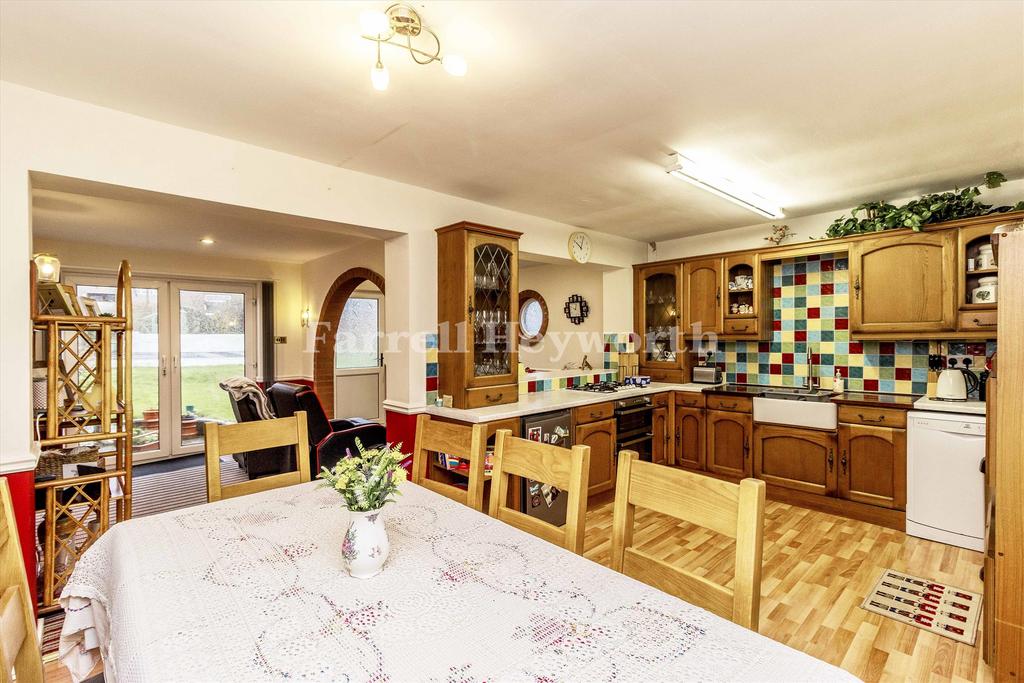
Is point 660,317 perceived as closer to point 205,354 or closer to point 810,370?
point 810,370

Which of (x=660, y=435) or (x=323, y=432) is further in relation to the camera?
(x=660, y=435)

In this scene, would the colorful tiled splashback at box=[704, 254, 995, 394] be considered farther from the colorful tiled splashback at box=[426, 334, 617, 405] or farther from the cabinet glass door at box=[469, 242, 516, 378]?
the cabinet glass door at box=[469, 242, 516, 378]

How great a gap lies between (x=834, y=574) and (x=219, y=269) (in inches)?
252

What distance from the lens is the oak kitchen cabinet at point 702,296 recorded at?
448 centimetres

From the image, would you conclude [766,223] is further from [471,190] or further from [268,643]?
[268,643]

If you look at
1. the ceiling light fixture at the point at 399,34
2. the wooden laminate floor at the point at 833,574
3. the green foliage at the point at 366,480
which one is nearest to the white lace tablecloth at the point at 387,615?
the green foliage at the point at 366,480

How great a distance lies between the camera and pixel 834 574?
2707 mm

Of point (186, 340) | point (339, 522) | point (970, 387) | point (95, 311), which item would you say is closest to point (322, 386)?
point (186, 340)

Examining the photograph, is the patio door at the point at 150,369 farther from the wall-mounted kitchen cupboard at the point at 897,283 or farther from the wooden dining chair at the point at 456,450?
the wall-mounted kitchen cupboard at the point at 897,283

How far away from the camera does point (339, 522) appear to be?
1556mm

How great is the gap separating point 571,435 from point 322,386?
363 centimetres

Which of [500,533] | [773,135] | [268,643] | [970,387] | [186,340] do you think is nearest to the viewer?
[268,643]

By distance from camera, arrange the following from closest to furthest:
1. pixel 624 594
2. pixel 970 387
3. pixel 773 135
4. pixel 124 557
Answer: pixel 624 594
pixel 124 557
pixel 773 135
pixel 970 387

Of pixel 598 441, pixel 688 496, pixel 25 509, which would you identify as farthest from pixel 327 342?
pixel 688 496
